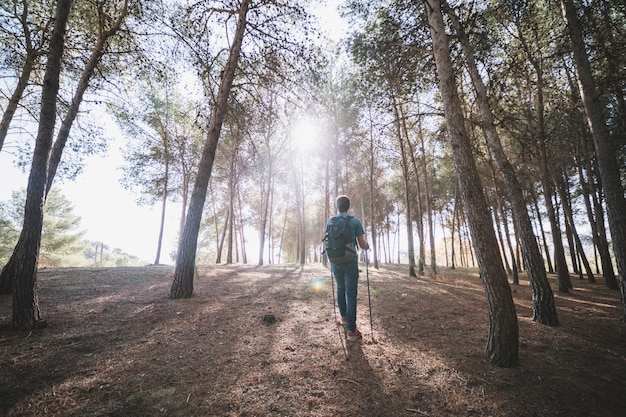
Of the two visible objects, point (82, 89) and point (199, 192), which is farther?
point (82, 89)

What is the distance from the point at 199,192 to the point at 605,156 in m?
9.47

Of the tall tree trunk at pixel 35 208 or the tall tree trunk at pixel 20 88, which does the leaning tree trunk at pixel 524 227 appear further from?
the tall tree trunk at pixel 20 88

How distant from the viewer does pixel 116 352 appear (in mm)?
3340

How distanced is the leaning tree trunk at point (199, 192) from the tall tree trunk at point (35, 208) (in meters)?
2.55

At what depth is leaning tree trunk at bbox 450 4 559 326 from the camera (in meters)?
5.15

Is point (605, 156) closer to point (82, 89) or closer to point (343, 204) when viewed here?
point (343, 204)

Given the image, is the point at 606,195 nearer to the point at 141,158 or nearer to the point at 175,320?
the point at 175,320

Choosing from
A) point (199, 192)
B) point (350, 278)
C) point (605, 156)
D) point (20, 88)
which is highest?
point (20, 88)

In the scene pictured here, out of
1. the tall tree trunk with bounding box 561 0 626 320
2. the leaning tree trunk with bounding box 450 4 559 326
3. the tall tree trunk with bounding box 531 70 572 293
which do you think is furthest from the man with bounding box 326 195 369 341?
the tall tree trunk with bounding box 531 70 572 293

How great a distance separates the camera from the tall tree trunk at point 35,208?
3.90m

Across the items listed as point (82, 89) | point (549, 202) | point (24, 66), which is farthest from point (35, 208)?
point (549, 202)

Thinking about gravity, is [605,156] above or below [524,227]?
above

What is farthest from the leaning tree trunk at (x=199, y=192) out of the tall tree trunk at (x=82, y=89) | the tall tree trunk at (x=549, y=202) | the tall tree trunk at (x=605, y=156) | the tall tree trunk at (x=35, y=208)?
the tall tree trunk at (x=549, y=202)

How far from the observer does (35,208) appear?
4.08 m
